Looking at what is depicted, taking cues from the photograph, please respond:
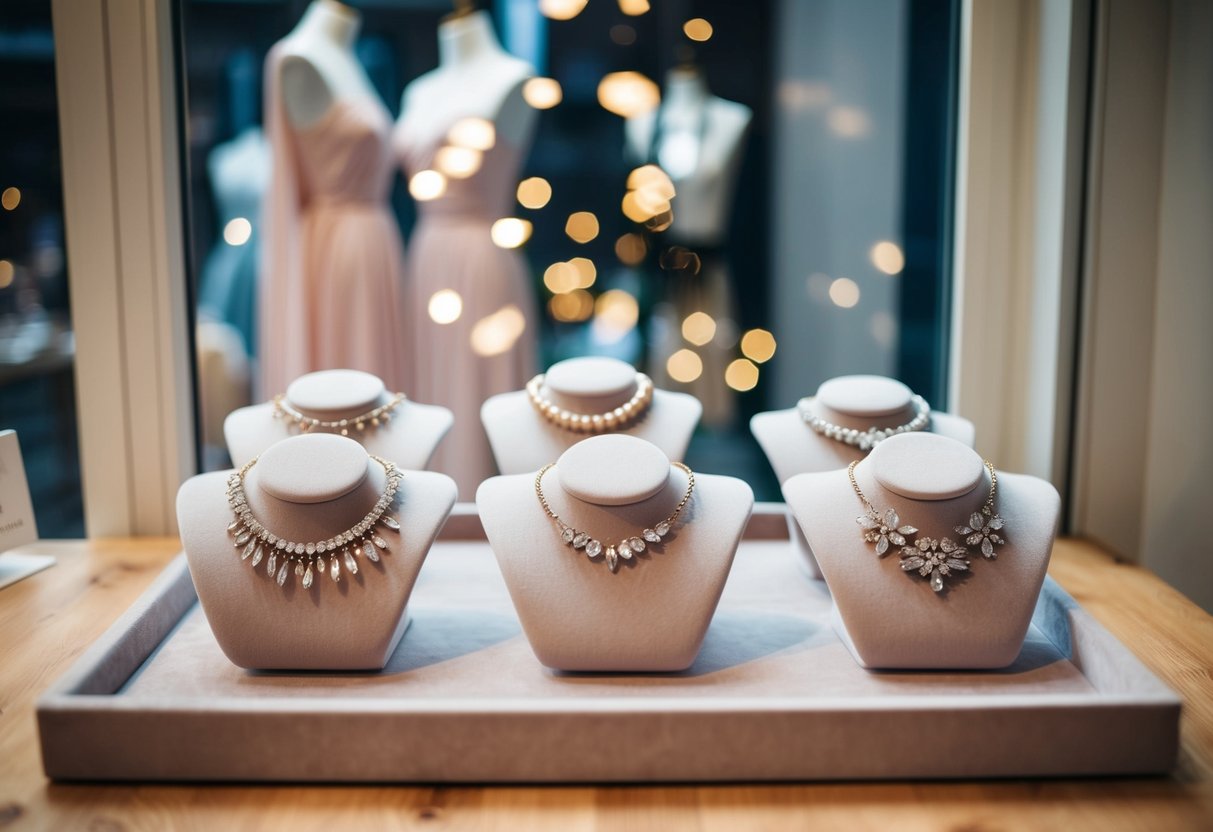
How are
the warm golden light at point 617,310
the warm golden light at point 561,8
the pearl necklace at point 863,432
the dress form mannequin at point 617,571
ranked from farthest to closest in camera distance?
the warm golden light at point 617,310 < the warm golden light at point 561,8 < the pearl necklace at point 863,432 < the dress form mannequin at point 617,571

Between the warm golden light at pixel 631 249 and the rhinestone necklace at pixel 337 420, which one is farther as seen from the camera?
the warm golden light at pixel 631 249

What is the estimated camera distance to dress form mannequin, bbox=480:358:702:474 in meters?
1.21

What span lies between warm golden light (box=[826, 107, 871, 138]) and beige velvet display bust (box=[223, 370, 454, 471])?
904 millimetres

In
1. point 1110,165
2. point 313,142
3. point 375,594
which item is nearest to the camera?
point 375,594

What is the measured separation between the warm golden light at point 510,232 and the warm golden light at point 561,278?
0.07 meters

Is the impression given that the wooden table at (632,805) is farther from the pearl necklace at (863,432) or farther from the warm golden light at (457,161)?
the warm golden light at (457,161)

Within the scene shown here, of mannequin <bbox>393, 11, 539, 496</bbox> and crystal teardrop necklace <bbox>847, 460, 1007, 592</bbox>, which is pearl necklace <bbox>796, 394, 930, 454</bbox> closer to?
crystal teardrop necklace <bbox>847, 460, 1007, 592</bbox>

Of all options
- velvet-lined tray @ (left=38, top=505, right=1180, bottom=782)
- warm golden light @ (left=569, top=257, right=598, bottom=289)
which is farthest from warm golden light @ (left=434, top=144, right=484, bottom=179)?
velvet-lined tray @ (left=38, top=505, right=1180, bottom=782)

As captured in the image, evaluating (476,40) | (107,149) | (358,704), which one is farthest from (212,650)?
(476,40)

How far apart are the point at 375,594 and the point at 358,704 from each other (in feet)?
0.43

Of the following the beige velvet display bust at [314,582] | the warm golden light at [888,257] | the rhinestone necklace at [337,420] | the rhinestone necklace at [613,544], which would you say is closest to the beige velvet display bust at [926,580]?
the rhinestone necklace at [613,544]

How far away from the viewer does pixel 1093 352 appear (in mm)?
1386

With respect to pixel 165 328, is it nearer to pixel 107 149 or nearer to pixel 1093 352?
pixel 107 149

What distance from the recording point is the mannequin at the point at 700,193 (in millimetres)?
1695
